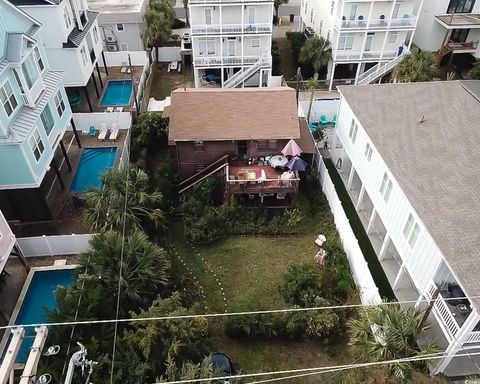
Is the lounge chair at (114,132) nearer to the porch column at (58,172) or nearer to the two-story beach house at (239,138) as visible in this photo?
the porch column at (58,172)

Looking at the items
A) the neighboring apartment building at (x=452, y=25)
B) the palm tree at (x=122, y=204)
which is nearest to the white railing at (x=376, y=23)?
the neighboring apartment building at (x=452, y=25)

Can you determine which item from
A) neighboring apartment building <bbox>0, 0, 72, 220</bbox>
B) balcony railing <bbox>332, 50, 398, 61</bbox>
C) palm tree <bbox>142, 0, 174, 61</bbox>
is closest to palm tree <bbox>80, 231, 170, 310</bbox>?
neighboring apartment building <bbox>0, 0, 72, 220</bbox>

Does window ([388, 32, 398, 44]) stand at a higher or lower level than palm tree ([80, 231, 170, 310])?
higher

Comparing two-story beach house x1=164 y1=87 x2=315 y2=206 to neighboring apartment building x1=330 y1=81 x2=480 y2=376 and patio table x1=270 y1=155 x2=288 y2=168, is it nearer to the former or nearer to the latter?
patio table x1=270 y1=155 x2=288 y2=168

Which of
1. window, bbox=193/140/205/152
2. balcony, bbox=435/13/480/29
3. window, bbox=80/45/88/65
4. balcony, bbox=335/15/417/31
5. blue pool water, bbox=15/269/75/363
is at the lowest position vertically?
blue pool water, bbox=15/269/75/363

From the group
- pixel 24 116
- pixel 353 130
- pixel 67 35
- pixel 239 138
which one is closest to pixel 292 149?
pixel 239 138

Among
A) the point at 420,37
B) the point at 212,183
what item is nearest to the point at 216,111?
the point at 212,183
